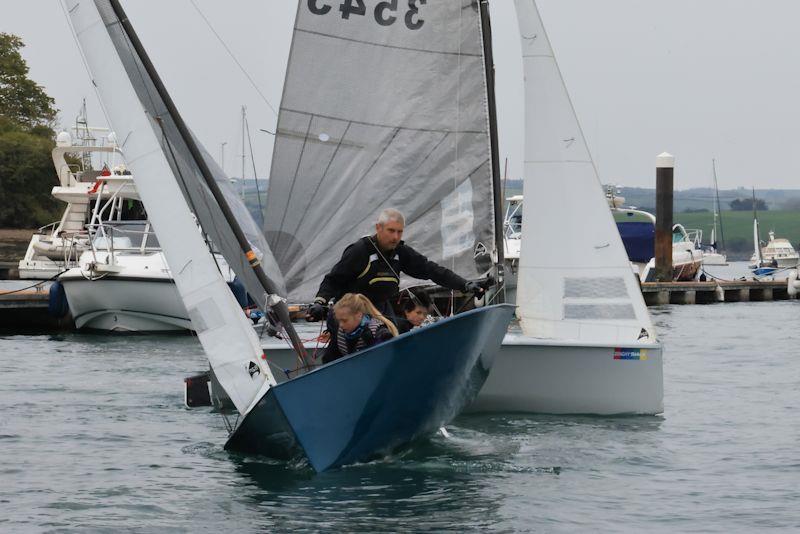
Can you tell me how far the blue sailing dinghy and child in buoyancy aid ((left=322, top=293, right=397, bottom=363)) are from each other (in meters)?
0.49

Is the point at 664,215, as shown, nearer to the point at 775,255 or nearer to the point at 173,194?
the point at 173,194

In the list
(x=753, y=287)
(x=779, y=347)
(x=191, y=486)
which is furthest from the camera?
(x=753, y=287)

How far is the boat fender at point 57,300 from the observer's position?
29.1 metres

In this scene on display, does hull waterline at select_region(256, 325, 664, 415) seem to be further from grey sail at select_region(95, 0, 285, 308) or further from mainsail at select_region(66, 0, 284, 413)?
mainsail at select_region(66, 0, 284, 413)

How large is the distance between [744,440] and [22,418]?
26.0 feet

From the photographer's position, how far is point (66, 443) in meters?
14.3

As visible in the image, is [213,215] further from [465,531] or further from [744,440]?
[744,440]

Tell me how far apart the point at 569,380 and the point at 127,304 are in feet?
49.5

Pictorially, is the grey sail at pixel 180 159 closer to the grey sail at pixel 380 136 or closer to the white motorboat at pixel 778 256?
the grey sail at pixel 380 136

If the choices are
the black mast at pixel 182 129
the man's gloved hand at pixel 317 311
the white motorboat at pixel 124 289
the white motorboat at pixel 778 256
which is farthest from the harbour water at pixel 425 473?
the white motorboat at pixel 778 256

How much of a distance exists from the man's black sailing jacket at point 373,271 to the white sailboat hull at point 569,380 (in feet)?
Answer: 6.28

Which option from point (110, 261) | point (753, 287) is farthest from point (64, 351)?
point (753, 287)

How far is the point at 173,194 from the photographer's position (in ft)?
40.2

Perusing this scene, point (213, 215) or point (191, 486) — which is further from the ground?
point (213, 215)
